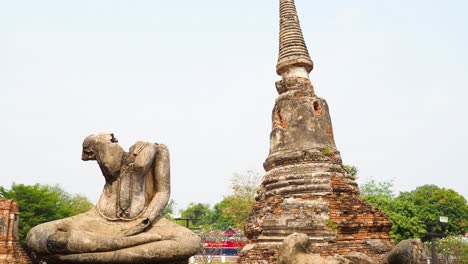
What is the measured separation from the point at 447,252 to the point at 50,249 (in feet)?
105

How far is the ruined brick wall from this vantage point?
1489cm

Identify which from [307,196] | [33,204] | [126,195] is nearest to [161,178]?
[126,195]

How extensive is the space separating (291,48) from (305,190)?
15.3ft

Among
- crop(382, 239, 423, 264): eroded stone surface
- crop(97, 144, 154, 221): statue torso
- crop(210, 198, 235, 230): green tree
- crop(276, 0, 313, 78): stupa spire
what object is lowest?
crop(382, 239, 423, 264): eroded stone surface

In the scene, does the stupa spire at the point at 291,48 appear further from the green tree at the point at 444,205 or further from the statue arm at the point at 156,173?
the green tree at the point at 444,205

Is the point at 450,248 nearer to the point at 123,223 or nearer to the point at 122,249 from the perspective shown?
the point at 123,223

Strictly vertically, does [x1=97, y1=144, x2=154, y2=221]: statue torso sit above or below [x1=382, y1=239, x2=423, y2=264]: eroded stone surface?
above

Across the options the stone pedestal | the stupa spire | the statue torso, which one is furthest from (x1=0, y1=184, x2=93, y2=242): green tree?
the statue torso

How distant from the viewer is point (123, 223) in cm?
443

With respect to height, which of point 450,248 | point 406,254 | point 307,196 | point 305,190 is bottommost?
point 450,248

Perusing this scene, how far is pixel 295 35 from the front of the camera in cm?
1403

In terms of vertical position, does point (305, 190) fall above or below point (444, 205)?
below

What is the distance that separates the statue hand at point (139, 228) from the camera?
4234mm

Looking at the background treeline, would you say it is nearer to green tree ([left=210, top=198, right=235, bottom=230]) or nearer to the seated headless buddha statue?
the seated headless buddha statue
